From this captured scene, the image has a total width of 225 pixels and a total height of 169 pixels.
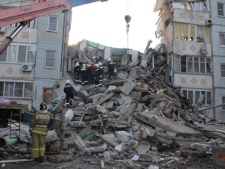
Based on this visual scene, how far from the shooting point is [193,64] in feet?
67.7

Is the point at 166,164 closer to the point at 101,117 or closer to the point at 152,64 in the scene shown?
the point at 101,117

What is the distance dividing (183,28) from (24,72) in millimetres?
13489

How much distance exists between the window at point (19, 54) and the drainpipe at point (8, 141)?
11055 millimetres

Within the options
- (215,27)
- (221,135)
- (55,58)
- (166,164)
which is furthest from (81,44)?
(166,164)

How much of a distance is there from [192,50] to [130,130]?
42.2 ft

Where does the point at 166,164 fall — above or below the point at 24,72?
below

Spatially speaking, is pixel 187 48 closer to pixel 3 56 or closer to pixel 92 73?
pixel 92 73

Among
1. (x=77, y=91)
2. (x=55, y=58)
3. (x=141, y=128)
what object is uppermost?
(x=55, y=58)

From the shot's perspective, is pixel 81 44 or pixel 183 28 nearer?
pixel 183 28

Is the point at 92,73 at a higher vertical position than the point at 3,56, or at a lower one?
lower

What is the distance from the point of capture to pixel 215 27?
2131 cm

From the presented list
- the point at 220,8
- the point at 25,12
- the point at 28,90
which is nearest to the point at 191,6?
the point at 220,8

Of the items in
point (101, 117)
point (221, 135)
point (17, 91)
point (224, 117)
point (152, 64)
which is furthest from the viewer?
point (152, 64)

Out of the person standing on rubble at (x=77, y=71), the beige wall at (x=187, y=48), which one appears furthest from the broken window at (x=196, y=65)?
the person standing on rubble at (x=77, y=71)
